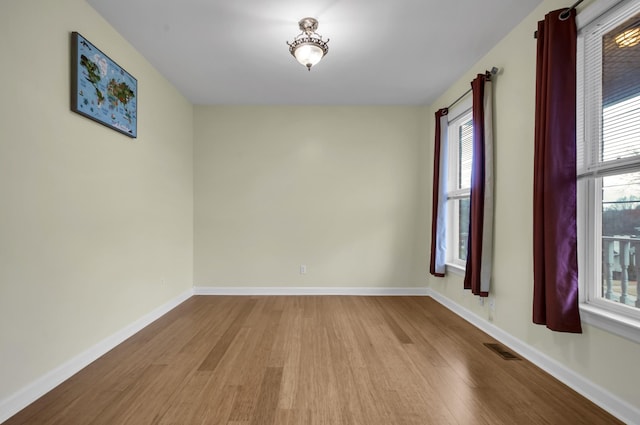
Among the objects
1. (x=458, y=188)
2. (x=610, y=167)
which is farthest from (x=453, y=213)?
(x=610, y=167)

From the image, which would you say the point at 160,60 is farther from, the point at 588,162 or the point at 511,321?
the point at 511,321

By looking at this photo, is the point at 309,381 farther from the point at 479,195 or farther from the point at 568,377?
the point at 479,195

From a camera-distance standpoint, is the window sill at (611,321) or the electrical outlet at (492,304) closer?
the window sill at (611,321)

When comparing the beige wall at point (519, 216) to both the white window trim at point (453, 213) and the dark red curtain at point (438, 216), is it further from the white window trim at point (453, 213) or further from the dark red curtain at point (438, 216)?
the dark red curtain at point (438, 216)

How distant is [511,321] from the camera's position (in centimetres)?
259

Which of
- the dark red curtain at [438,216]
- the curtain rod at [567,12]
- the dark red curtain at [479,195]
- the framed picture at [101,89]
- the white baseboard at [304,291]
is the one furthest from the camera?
the white baseboard at [304,291]

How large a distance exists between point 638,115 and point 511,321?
69.8 inches

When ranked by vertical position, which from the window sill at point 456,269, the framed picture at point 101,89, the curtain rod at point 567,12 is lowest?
the window sill at point 456,269

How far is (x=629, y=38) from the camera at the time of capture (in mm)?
1762

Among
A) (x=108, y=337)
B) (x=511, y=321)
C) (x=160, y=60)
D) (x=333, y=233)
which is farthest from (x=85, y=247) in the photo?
(x=511, y=321)

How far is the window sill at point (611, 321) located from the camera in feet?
5.41

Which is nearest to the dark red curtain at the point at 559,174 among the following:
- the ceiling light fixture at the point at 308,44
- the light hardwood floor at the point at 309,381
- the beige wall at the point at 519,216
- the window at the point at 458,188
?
the beige wall at the point at 519,216

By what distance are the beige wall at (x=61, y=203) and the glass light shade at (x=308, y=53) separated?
1.64 m

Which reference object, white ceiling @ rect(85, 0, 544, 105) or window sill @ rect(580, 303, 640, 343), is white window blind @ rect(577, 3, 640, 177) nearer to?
white ceiling @ rect(85, 0, 544, 105)
